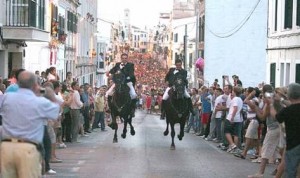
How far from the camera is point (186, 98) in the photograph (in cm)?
2123

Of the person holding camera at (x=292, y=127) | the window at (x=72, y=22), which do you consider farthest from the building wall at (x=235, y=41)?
the person holding camera at (x=292, y=127)

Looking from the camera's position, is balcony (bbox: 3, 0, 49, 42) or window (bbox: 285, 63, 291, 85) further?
balcony (bbox: 3, 0, 49, 42)

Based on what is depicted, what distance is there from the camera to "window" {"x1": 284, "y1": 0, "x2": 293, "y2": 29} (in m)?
29.6

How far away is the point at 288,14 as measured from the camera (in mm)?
30016

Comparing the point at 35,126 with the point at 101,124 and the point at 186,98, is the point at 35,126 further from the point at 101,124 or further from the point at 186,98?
the point at 101,124

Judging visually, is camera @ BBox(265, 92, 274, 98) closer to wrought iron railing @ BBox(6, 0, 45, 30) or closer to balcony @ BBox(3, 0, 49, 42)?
balcony @ BBox(3, 0, 49, 42)

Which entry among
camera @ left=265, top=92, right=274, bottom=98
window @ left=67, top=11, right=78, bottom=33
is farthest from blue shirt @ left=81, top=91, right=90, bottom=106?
window @ left=67, top=11, right=78, bottom=33

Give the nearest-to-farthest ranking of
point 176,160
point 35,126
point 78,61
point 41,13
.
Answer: point 35,126 < point 176,160 < point 41,13 < point 78,61

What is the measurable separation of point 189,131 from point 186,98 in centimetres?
1131

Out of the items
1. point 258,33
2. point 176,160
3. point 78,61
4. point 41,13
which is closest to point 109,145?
point 176,160

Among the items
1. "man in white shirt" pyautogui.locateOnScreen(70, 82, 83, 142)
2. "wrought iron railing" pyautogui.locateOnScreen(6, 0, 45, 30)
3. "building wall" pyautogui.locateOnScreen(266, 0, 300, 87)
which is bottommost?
"man in white shirt" pyautogui.locateOnScreen(70, 82, 83, 142)

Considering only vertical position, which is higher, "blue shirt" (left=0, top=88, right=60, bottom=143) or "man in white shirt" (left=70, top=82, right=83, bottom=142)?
"blue shirt" (left=0, top=88, right=60, bottom=143)

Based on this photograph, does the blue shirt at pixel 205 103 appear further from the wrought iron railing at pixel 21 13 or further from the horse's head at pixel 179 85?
the wrought iron railing at pixel 21 13

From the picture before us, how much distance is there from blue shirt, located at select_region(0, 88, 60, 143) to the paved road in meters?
5.42
